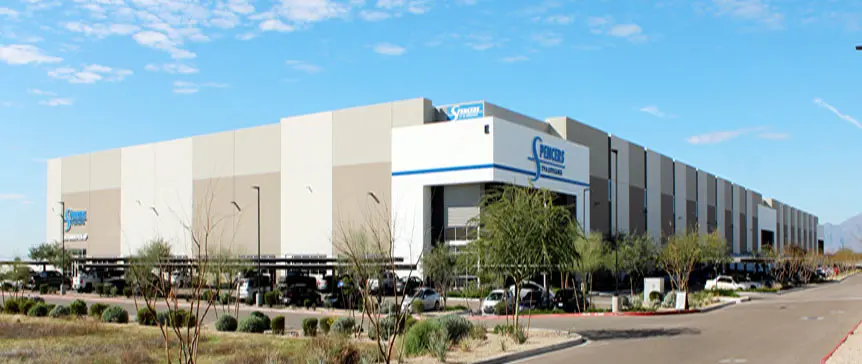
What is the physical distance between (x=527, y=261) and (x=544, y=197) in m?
2.62

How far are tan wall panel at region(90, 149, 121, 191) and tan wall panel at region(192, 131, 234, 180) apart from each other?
579 inches

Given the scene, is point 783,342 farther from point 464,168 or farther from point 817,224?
point 817,224

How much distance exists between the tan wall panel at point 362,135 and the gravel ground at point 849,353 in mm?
43985

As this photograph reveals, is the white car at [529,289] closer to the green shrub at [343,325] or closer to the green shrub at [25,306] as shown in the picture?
the green shrub at [343,325]

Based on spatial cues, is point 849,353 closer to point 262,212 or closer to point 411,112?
point 411,112

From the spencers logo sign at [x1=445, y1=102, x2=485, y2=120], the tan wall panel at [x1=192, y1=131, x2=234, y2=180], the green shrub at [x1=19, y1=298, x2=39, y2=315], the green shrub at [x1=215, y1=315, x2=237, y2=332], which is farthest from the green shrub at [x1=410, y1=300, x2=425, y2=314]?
the tan wall panel at [x1=192, y1=131, x2=234, y2=180]

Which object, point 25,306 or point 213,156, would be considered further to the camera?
point 213,156

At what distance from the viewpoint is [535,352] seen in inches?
823

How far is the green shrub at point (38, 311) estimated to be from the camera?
3559 centimetres

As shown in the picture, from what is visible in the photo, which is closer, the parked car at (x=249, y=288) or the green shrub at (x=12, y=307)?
the green shrub at (x=12, y=307)

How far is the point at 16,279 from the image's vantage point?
49531 mm

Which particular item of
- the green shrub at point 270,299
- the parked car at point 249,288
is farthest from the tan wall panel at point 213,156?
the green shrub at point 270,299

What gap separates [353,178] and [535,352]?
44.6 meters

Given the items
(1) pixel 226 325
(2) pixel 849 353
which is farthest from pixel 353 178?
(2) pixel 849 353
